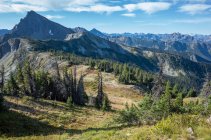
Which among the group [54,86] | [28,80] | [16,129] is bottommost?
[54,86]

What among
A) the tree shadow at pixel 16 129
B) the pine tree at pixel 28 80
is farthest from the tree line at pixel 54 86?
the tree shadow at pixel 16 129

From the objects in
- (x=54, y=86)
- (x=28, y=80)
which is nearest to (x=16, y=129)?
(x=54, y=86)

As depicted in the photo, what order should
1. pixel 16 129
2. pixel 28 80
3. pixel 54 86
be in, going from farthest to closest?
pixel 54 86, pixel 28 80, pixel 16 129

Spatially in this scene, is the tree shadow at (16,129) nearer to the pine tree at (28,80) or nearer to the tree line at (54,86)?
the pine tree at (28,80)

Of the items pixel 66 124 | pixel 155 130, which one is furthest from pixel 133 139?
pixel 66 124

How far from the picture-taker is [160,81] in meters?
45.0

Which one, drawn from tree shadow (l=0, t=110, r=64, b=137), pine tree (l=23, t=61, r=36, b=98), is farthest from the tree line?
tree shadow (l=0, t=110, r=64, b=137)

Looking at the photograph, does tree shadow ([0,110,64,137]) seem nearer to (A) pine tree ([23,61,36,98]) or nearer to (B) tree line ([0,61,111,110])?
(A) pine tree ([23,61,36,98])

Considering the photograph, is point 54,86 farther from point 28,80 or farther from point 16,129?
point 16,129

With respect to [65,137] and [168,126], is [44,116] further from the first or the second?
[168,126]

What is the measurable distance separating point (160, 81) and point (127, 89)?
331ft

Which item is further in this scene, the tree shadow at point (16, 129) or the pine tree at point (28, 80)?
the pine tree at point (28, 80)

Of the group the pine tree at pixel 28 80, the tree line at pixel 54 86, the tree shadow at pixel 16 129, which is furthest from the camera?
the tree line at pixel 54 86

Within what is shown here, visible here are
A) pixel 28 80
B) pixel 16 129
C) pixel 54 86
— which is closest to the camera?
pixel 16 129
